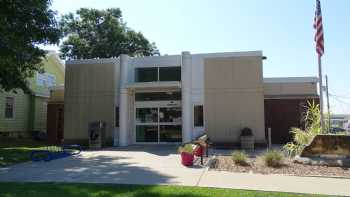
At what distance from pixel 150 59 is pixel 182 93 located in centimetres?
316

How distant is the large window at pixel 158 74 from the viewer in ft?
69.4

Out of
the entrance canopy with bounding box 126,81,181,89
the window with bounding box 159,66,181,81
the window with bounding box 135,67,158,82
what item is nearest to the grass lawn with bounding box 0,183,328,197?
the entrance canopy with bounding box 126,81,181,89

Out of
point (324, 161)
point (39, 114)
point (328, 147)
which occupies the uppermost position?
point (39, 114)

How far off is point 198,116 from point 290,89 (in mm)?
6898

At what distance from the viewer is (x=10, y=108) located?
27.2 meters

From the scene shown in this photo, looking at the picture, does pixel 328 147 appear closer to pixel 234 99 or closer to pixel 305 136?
pixel 305 136

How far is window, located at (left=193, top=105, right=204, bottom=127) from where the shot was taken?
20031 millimetres

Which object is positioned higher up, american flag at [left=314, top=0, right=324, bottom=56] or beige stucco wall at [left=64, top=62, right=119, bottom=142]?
american flag at [left=314, top=0, right=324, bottom=56]

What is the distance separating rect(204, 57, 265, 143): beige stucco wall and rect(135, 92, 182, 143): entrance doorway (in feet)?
6.44

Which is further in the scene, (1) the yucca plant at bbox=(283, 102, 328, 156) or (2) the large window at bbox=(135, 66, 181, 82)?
(2) the large window at bbox=(135, 66, 181, 82)

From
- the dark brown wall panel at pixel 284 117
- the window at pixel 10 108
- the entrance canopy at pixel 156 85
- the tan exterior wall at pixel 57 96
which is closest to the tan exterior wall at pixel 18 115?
the window at pixel 10 108

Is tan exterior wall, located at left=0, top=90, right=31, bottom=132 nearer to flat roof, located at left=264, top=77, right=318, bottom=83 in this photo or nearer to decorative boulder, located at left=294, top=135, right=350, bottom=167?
flat roof, located at left=264, top=77, right=318, bottom=83

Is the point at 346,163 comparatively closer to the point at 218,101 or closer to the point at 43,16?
the point at 218,101

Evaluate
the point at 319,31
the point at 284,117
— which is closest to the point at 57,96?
the point at 284,117
